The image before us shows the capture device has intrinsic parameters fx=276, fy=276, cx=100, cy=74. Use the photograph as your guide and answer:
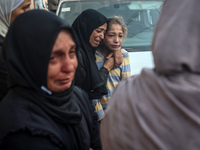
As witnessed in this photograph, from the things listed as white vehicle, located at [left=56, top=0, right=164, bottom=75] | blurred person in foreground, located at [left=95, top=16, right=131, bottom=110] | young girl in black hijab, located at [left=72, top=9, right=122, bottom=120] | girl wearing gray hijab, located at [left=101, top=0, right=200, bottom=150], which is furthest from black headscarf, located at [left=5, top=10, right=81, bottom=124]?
white vehicle, located at [left=56, top=0, right=164, bottom=75]

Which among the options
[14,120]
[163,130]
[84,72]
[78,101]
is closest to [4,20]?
[84,72]

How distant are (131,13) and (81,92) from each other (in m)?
2.72

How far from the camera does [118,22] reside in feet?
10.3

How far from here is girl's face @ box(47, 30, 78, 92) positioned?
153 centimetres

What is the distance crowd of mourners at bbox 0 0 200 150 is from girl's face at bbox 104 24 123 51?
0.72m

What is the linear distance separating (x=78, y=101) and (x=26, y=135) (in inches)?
20.6

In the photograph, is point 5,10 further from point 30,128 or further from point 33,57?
point 30,128

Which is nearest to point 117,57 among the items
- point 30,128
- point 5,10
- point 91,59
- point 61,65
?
point 91,59

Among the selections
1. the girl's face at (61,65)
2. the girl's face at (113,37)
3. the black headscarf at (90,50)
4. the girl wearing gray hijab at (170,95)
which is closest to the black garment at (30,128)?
the girl's face at (61,65)

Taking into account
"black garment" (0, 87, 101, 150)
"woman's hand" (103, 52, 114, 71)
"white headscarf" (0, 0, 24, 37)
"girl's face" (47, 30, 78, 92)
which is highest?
"white headscarf" (0, 0, 24, 37)

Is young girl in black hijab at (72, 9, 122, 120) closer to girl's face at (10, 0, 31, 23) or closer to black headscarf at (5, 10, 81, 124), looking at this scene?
girl's face at (10, 0, 31, 23)

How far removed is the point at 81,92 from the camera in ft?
6.49

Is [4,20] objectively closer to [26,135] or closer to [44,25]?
[44,25]

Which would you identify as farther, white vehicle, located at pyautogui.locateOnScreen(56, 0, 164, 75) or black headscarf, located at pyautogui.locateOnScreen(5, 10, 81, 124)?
white vehicle, located at pyautogui.locateOnScreen(56, 0, 164, 75)
